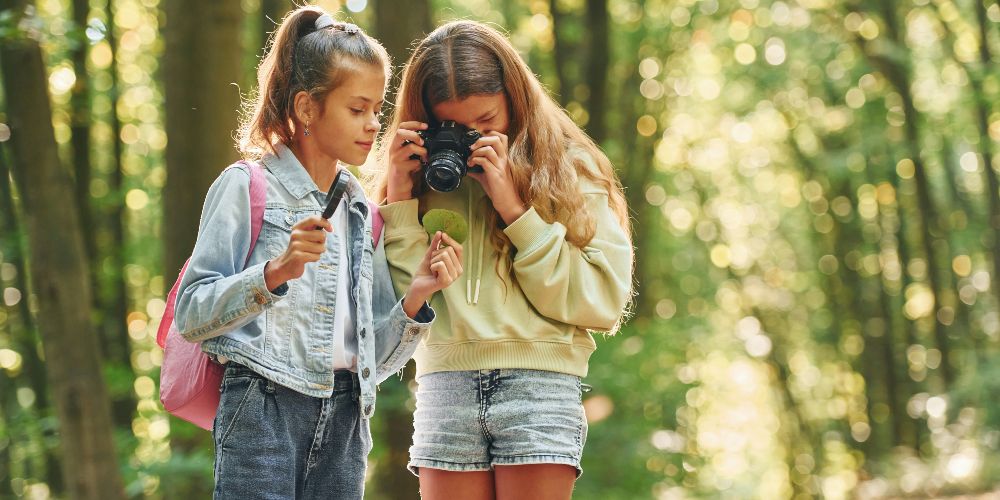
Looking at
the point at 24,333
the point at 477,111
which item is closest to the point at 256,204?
the point at 477,111

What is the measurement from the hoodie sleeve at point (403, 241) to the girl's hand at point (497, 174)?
0.72ft

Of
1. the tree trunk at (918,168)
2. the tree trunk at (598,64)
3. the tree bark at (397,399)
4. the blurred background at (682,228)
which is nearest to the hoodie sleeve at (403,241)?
the blurred background at (682,228)

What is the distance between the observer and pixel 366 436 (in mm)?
2980

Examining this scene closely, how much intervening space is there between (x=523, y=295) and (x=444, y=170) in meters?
0.42

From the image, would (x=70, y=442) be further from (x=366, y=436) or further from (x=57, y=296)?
(x=366, y=436)

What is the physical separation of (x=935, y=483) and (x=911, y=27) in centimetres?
646

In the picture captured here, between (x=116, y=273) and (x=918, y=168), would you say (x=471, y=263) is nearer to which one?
(x=116, y=273)

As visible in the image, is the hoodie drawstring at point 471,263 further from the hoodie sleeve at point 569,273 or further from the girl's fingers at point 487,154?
the girl's fingers at point 487,154

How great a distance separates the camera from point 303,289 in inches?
113

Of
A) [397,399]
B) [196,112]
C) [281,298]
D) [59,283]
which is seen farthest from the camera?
[397,399]

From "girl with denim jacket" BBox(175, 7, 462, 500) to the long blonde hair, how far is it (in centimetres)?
35

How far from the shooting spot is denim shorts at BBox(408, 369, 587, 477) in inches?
123

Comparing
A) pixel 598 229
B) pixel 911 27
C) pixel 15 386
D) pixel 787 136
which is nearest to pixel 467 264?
pixel 598 229

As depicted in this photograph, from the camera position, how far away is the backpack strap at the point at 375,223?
3.21 metres
